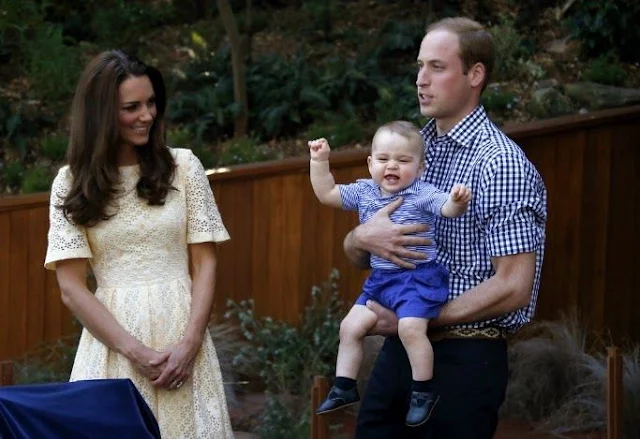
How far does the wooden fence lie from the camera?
325 inches

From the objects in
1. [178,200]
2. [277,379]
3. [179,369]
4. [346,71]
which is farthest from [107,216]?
[346,71]

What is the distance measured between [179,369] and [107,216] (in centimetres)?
59

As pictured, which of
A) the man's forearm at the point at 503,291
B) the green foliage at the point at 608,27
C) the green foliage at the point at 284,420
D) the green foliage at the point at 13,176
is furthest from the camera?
the green foliage at the point at 608,27

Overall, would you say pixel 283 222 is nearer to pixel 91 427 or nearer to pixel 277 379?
pixel 277 379

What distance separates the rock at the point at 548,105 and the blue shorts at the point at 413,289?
5.45m

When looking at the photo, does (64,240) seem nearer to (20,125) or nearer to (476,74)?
(476,74)

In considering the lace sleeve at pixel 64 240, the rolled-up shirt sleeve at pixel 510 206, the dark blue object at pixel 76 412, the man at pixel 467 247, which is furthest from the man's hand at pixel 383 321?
the lace sleeve at pixel 64 240

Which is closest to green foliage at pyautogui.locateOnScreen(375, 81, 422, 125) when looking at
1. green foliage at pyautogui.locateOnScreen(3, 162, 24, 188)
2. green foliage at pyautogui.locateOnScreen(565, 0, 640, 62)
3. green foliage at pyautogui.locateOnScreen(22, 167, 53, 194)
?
green foliage at pyautogui.locateOnScreen(565, 0, 640, 62)

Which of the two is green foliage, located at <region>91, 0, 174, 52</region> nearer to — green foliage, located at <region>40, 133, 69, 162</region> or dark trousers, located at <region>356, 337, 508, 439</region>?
green foliage, located at <region>40, 133, 69, 162</region>

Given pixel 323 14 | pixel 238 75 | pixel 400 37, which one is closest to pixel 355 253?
pixel 238 75

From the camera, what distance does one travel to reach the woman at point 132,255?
476 cm

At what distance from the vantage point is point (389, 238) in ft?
14.1

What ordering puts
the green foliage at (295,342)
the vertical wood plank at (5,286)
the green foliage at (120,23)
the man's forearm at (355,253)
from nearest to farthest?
the man's forearm at (355,253) < the green foliage at (295,342) < the vertical wood plank at (5,286) < the green foliage at (120,23)

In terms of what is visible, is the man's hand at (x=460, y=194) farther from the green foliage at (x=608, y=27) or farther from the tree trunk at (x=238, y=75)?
the green foliage at (x=608, y=27)
